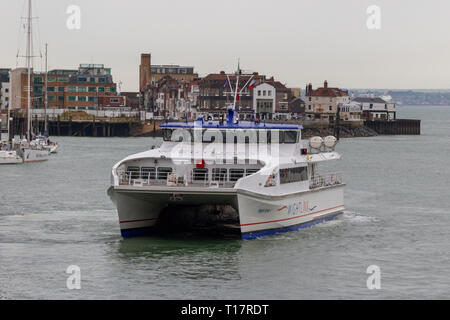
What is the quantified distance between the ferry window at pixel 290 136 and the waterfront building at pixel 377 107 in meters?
115

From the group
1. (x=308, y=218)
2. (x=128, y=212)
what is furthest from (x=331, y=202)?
(x=128, y=212)

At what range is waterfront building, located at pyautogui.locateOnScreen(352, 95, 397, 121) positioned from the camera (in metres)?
147

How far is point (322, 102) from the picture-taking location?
5620 inches

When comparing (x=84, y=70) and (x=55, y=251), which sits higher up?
(x=84, y=70)

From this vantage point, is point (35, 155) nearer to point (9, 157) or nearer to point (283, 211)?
point (9, 157)

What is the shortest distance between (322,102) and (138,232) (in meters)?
115

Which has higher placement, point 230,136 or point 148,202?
point 230,136

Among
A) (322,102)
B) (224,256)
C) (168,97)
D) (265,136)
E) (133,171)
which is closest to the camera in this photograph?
(224,256)

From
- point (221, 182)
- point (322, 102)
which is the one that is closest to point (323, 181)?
point (221, 182)

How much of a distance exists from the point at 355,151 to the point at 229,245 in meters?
61.0

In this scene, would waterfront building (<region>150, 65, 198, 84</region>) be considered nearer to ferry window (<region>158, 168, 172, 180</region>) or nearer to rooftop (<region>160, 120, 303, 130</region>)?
rooftop (<region>160, 120, 303, 130</region>)
